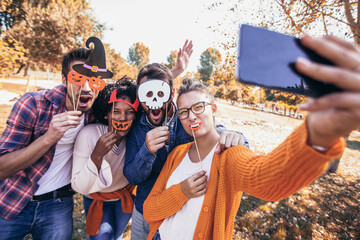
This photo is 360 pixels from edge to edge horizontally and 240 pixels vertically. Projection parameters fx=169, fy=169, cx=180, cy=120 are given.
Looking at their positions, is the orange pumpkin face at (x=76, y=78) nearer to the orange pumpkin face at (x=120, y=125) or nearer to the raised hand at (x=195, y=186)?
the orange pumpkin face at (x=120, y=125)

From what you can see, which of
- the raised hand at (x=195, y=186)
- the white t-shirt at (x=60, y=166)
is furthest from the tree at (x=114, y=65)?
the raised hand at (x=195, y=186)

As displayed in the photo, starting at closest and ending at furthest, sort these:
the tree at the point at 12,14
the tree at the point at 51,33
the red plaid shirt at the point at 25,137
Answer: the red plaid shirt at the point at 25,137, the tree at the point at 51,33, the tree at the point at 12,14

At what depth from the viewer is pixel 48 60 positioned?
34.4ft

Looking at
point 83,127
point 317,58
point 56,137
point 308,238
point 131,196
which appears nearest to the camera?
point 317,58

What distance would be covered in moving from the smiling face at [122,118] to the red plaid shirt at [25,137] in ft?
2.02

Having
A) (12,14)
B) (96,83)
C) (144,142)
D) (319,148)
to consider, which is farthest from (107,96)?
(12,14)

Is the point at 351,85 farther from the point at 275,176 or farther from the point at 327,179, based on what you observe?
the point at 327,179

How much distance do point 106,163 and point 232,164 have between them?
1280 millimetres

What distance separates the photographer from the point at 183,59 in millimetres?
2887

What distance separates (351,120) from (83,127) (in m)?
2.29

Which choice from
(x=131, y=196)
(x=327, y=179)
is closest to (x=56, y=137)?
(x=131, y=196)

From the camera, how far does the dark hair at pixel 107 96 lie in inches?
80.4

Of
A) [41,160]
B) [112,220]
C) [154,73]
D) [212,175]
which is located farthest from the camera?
[112,220]

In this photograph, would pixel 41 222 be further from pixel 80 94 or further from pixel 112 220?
pixel 80 94
